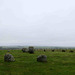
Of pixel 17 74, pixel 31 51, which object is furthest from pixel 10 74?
pixel 31 51

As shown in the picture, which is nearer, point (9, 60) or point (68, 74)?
point (68, 74)

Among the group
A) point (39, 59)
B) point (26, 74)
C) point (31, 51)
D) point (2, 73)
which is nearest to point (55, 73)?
point (26, 74)

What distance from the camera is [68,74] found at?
18.2 meters

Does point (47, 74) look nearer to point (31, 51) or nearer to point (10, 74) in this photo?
point (10, 74)

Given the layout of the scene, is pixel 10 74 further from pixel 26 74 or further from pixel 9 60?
pixel 9 60

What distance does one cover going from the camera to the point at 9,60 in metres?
28.4

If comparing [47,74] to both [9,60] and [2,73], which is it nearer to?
[2,73]

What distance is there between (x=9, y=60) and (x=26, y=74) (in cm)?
1151

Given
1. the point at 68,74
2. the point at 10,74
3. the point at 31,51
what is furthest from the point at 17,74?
the point at 31,51

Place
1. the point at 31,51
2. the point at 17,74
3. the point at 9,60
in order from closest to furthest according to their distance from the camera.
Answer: the point at 17,74 → the point at 9,60 → the point at 31,51

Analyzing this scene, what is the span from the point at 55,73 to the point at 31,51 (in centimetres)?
3547

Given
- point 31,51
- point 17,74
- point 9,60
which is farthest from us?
point 31,51

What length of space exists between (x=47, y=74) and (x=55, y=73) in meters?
1.40

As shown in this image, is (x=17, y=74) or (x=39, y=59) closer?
(x=17, y=74)
